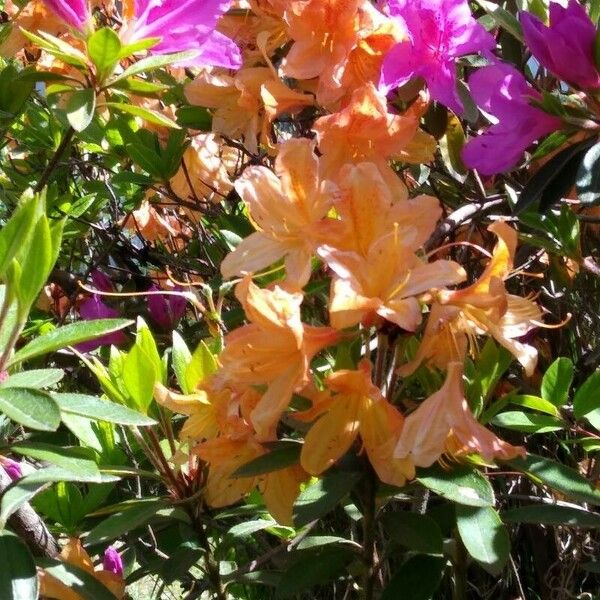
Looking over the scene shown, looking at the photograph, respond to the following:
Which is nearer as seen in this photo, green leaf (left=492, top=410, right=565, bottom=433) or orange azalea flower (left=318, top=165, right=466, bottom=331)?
orange azalea flower (left=318, top=165, right=466, bottom=331)

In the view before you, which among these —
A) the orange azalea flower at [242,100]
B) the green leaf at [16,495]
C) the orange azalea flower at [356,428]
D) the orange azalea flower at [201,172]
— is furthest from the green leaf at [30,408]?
the orange azalea flower at [201,172]

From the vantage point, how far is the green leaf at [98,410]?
3.09 ft

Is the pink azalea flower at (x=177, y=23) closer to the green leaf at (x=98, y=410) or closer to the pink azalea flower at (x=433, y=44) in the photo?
the pink azalea flower at (x=433, y=44)

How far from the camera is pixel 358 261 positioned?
918mm

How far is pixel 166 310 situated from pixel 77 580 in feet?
2.93

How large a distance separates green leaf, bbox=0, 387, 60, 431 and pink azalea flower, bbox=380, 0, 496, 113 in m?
0.57

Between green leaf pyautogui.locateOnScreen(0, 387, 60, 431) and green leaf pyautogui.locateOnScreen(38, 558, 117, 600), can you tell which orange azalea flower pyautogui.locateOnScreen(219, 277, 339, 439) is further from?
green leaf pyautogui.locateOnScreen(38, 558, 117, 600)

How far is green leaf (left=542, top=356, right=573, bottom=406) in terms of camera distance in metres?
1.40

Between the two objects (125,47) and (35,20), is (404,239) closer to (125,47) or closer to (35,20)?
(125,47)

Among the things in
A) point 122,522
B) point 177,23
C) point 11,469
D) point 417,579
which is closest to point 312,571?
point 417,579

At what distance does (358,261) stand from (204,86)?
0.64 meters

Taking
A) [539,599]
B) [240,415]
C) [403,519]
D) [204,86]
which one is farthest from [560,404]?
[539,599]

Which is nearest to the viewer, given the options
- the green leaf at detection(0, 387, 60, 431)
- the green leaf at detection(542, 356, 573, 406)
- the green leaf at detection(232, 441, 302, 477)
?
the green leaf at detection(0, 387, 60, 431)

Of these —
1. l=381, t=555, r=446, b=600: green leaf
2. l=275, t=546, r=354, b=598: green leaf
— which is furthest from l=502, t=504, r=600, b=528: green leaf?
l=275, t=546, r=354, b=598: green leaf
